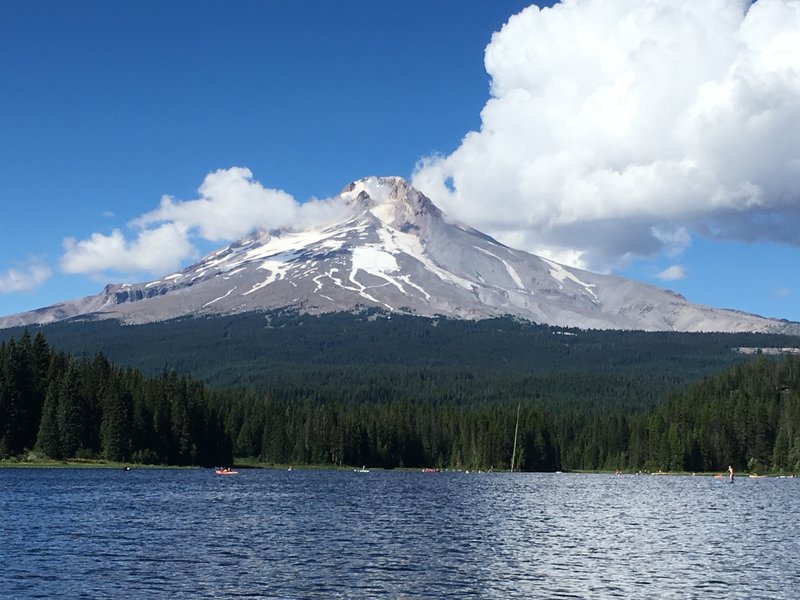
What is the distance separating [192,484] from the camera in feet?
455

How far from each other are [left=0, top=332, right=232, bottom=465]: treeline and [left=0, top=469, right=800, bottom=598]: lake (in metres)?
31.9

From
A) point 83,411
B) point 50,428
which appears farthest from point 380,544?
point 83,411

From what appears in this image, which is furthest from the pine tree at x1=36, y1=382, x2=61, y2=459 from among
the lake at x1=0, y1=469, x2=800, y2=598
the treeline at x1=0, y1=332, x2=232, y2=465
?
the lake at x1=0, y1=469, x2=800, y2=598

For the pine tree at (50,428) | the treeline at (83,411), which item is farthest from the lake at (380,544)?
the treeline at (83,411)

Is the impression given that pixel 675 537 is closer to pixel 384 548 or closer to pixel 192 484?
pixel 384 548

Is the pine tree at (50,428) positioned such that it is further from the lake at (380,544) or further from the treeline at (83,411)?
the lake at (380,544)

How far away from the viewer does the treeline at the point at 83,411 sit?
528ft

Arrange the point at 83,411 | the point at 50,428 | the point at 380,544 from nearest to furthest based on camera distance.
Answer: the point at 380,544 → the point at 50,428 → the point at 83,411

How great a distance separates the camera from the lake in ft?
183

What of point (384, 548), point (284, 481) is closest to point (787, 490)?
point (284, 481)

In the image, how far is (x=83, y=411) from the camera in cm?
16700

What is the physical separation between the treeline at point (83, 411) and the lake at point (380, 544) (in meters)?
31.9

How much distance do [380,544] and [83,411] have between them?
105090 mm

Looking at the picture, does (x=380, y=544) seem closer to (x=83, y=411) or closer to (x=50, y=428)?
(x=50, y=428)
